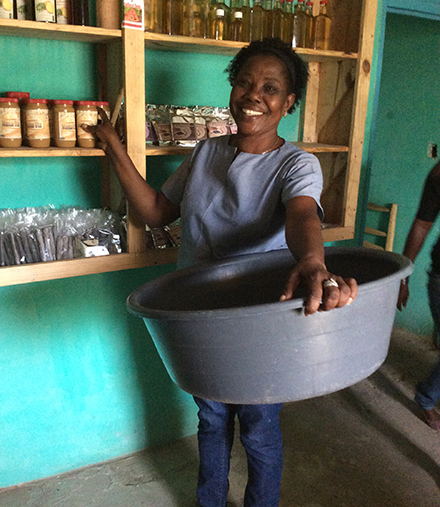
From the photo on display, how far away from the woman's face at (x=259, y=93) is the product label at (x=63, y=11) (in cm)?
58

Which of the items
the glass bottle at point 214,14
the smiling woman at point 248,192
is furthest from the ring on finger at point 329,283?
the glass bottle at point 214,14

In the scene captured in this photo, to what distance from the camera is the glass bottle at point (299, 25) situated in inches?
80.8

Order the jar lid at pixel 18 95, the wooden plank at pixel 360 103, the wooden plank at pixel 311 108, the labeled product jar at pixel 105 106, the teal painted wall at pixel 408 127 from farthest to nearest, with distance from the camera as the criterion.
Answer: the teal painted wall at pixel 408 127 → the wooden plank at pixel 311 108 → the wooden plank at pixel 360 103 → the labeled product jar at pixel 105 106 → the jar lid at pixel 18 95

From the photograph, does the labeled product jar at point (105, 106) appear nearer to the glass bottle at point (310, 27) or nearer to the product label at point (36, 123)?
the product label at point (36, 123)

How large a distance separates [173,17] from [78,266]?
96 centimetres

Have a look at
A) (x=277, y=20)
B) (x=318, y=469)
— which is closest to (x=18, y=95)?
(x=277, y=20)

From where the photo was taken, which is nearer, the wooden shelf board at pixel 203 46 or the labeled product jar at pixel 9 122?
the labeled product jar at pixel 9 122

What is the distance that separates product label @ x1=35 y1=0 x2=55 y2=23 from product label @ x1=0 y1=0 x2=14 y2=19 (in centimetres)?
7

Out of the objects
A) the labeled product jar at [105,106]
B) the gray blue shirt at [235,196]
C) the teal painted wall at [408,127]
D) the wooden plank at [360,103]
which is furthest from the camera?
the teal painted wall at [408,127]

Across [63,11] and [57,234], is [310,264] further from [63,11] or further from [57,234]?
[63,11]

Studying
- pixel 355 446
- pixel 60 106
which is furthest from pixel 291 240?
pixel 355 446

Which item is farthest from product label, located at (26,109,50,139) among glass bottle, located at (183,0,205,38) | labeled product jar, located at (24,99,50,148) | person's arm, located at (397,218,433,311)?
person's arm, located at (397,218,433,311)

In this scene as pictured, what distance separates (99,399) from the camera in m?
2.16

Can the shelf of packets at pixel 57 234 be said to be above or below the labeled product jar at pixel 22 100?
below
